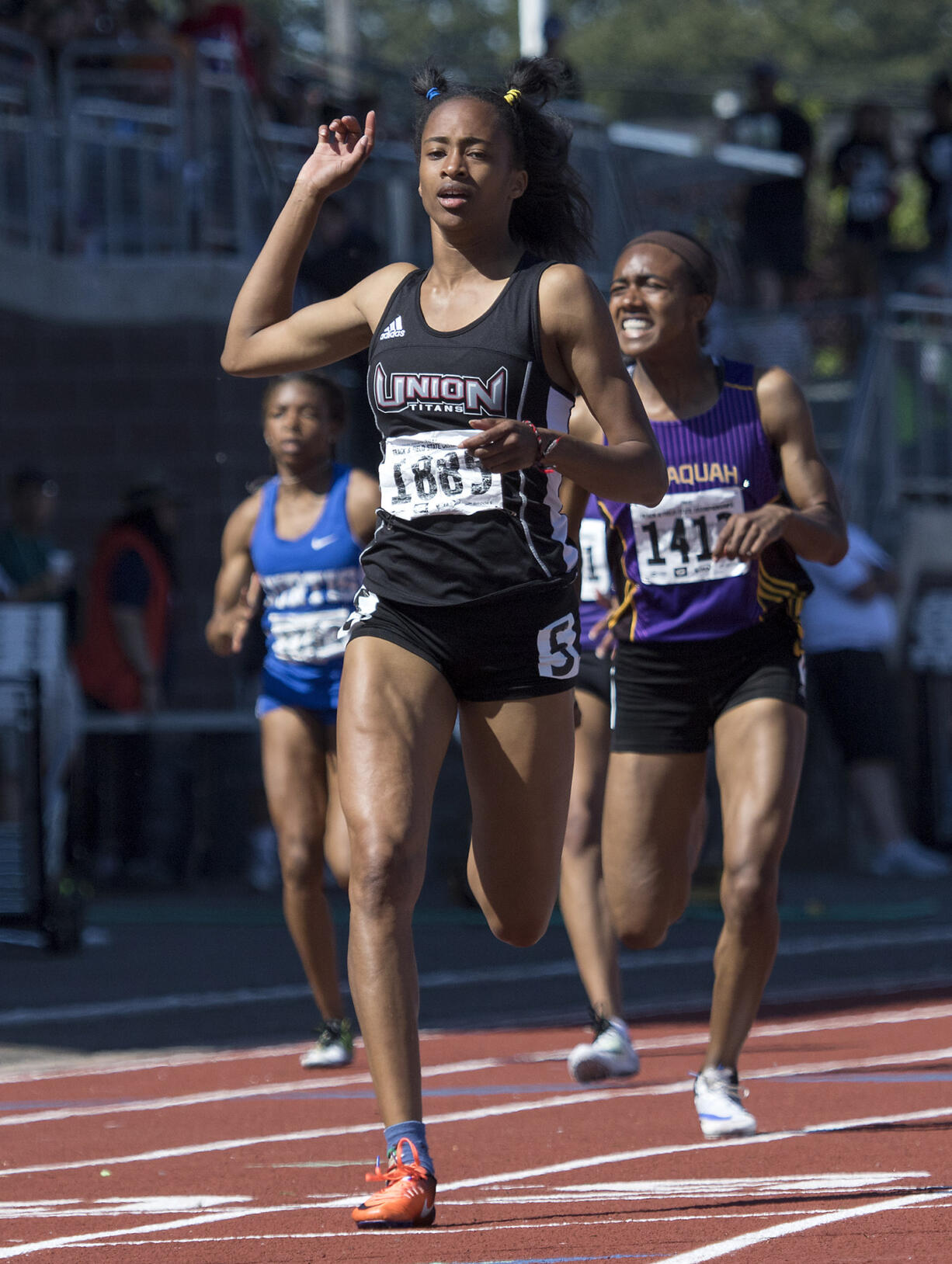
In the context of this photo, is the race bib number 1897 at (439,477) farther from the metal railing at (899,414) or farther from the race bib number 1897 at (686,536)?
the metal railing at (899,414)

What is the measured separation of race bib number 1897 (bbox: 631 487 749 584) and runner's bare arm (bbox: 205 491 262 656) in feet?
6.60

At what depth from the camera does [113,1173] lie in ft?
19.5

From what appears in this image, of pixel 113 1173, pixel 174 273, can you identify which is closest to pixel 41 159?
pixel 174 273

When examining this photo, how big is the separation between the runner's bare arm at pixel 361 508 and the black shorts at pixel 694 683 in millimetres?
1530

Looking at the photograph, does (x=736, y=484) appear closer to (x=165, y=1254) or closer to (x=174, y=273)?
(x=165, y=1254)

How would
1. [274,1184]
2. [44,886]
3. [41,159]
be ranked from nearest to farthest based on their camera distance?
[274,1184]
[44,886]
[41,159]

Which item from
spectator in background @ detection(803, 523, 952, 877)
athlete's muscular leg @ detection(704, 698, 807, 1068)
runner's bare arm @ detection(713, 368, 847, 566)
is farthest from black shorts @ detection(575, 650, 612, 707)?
spectator in background @ detection(803, 523, 952, 877)

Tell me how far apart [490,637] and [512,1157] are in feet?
5.27

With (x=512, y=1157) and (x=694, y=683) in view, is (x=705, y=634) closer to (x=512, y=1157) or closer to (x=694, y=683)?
(x=694, y=683)

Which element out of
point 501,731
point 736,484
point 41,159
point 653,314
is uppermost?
point 41,159

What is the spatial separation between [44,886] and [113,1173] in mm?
5106

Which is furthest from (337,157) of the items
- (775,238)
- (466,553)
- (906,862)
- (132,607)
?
(775,238)

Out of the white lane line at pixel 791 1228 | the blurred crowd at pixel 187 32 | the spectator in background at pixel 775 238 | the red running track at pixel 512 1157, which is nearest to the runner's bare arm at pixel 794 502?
the red running track at pixel 512 1157

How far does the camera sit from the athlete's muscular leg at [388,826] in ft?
16.0
